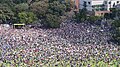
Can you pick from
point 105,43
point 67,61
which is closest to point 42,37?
point 105,43

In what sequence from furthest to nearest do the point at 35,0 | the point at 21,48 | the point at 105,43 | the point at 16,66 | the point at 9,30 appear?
the point at 35,0 → the point at 9,30 → the point at 105,43 → the point at 21,48 → the point at 16,66

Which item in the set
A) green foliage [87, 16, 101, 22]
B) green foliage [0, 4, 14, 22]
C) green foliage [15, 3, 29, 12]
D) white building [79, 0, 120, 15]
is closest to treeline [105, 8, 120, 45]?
white building [79, 0, 120, 15]

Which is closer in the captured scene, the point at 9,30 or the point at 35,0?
the point at 9,30

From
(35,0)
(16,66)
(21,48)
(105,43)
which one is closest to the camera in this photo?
(16,66)

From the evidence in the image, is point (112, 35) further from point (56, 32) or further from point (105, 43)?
point (56, 32)

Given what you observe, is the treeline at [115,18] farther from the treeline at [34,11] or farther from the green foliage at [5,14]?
the green foliage at [5,14]

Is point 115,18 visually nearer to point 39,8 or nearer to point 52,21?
point 52,21
